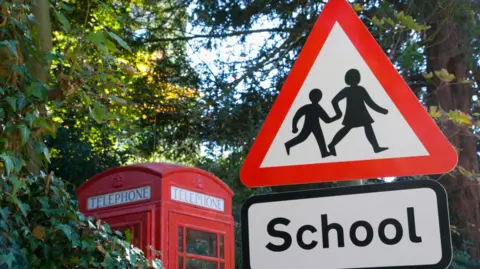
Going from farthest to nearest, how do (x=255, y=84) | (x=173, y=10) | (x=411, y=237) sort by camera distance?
(x=173, y=10), (x=255, y=84), (x=411, y=237)

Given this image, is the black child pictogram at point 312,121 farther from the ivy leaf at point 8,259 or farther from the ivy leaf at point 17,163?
the ivy leaf at point 17,163

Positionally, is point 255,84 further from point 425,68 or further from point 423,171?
point 423,171

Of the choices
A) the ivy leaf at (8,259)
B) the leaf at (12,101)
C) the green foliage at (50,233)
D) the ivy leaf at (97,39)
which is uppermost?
the ivy leaf at (97,39)

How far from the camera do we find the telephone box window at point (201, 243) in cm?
698

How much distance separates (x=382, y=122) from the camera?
7.91 feet

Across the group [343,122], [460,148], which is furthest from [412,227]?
[460,148]

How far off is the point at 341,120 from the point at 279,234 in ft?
1.40

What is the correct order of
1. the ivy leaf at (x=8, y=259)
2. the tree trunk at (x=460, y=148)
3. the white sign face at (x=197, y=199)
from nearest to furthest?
the ivy leaf at (x=8, y=259), the white sign face at (x=197, y=199), the tree trunk at (x=460, y=148)

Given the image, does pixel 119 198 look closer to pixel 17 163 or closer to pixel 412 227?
pixel 17 163

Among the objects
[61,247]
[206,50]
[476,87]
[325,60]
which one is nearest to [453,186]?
[476,87]

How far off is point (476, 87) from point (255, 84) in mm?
3771

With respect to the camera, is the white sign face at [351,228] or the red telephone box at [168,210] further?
the red telephone box at [168,210]

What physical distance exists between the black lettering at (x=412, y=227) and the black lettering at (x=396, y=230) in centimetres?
3

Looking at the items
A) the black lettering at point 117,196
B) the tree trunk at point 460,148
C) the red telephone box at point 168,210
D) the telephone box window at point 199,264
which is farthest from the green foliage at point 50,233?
the tree trunk at point 460,148
